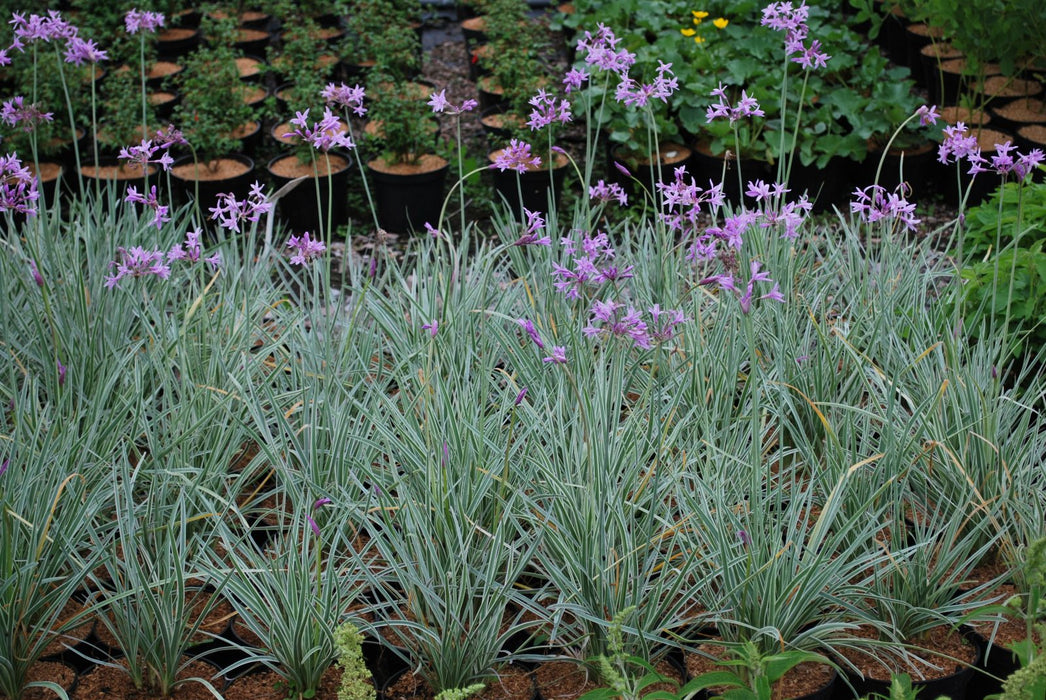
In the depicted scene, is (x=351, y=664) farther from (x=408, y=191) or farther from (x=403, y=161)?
(x=403, y=161)

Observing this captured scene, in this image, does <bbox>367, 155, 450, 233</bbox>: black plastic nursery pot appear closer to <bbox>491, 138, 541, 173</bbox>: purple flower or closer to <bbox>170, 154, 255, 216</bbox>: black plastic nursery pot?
<bbox>170, 154, 255, 216</bbox>: black plastic nursery pot

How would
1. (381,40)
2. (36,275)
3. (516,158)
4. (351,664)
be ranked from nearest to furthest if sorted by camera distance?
(351,664) < (516,158) < (36,275) < (381,40)

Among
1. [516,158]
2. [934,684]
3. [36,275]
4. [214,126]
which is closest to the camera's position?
[934,684]

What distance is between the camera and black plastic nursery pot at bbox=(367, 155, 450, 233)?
5527 mm

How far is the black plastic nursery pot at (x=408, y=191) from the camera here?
18.1ft

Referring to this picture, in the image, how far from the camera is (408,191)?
18.2ft

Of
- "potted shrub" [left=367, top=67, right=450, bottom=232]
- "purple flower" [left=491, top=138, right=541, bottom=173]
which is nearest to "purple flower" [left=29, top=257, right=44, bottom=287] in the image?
"purple flower" [left=491, top=138, right=541, bottom=173]

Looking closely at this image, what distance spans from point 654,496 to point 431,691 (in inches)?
27.0

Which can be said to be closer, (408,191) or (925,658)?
(925,658)

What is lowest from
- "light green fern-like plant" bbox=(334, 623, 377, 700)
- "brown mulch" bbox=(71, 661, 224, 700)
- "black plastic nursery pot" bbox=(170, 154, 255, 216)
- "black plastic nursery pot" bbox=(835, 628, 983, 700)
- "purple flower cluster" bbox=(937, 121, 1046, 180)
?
"brown mulch" bbox=(71, 661, 224, 700)

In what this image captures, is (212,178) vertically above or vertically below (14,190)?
below

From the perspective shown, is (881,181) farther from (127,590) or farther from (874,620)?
(127,590)

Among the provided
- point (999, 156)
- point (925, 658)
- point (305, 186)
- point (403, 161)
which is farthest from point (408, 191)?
point (925, 658)

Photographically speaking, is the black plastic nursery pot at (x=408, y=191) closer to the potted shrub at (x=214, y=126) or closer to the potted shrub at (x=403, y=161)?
the potted shrub at (x=403, y=161)
